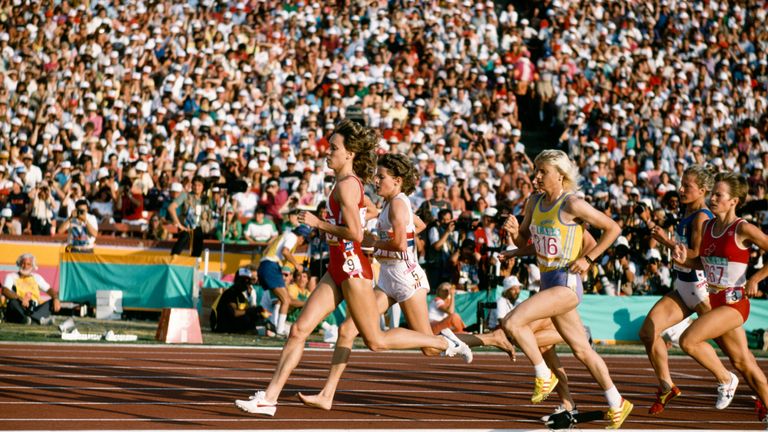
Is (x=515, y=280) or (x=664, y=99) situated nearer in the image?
(x=515, y=280)

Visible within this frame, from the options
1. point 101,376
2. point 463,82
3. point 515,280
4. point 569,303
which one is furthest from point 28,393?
point 463,82

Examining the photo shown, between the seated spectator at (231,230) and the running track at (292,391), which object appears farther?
the seated spectator at (231,230)

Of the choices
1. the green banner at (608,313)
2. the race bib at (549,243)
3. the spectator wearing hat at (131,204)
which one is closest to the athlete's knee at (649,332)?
the race bib at (549,243)

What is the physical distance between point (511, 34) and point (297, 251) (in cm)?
1051

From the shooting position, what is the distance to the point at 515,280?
58.2 feet

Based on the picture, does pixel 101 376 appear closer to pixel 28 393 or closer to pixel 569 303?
pixel 28 393

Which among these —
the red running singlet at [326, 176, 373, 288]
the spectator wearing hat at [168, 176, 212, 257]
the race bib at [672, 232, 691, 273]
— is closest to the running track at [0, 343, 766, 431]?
the red running singlet at [326, 176, 373, 288]

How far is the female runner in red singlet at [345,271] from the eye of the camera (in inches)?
324

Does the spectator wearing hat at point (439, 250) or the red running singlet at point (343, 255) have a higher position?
the red running singlet at point (343, 255)

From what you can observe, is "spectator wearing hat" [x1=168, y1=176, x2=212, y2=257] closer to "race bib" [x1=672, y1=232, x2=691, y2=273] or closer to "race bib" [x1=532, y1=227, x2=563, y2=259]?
"race bib" [x1=672, y1=232, x2=691, y2=273]

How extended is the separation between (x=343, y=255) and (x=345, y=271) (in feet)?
0.39

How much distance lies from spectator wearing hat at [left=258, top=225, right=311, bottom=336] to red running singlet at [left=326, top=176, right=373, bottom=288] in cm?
851

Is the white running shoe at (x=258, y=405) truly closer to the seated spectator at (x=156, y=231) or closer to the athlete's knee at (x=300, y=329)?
the athlete's knee at (x=300, y=329)

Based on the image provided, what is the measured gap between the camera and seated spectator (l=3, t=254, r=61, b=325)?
1788cm
